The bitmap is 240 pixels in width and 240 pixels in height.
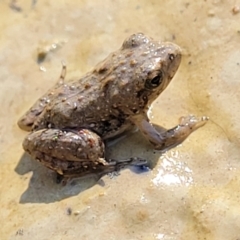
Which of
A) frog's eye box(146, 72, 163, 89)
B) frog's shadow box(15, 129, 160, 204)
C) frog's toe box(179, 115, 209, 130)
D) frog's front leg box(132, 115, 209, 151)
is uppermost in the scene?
frog's eye box(146, 72, 163, 89)

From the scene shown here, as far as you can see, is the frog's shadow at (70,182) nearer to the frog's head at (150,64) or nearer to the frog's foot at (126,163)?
the frog's foot at (126,163)

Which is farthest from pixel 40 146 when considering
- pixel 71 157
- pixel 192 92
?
pixel 192 92

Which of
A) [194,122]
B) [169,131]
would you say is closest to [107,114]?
[169,131]

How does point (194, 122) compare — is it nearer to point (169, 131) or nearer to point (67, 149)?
point (169, 131)

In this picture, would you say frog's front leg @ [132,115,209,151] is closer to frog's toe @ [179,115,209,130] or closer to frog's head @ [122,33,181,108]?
frog's toe @ [179,115,209,130]

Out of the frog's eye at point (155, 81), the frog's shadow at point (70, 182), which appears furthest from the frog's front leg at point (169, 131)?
the frog's eye at point (155, 81)

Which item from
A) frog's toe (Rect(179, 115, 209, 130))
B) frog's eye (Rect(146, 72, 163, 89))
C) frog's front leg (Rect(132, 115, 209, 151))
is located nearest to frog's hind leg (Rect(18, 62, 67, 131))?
frog's front leg (Rect(132, 115, 209, 151))

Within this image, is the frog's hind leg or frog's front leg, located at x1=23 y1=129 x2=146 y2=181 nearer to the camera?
frog's front leg, located at x1=23 y1=129 x2=146 y2=181
